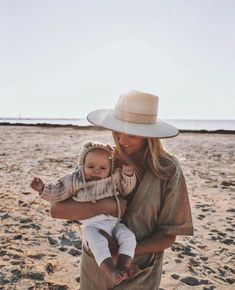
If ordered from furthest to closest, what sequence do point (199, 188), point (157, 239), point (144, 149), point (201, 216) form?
point (199, 188) → point (201, 216) → point (144, 149) → point (157, 239)

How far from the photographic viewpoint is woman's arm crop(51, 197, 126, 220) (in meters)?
2.11

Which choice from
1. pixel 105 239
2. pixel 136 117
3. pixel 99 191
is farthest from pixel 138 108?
pixel 105 239

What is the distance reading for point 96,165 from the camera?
2328 mm

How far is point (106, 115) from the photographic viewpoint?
2283 mm

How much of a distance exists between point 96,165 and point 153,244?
0.64 metres

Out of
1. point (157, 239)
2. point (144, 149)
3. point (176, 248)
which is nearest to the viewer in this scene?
point (157, 239)

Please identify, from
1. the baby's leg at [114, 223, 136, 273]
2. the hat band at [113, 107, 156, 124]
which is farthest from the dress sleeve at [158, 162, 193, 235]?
the hat band at [113, 107, 156, 124]

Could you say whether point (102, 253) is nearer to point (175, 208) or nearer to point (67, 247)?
point (175, 208)

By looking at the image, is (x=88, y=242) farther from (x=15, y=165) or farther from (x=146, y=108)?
(x=15, y=165)

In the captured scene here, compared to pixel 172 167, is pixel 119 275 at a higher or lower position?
lower

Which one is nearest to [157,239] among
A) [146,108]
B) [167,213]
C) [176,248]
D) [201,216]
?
[167,213]

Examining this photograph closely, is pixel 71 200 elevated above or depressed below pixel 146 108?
below

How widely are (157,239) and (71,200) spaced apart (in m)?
0.62

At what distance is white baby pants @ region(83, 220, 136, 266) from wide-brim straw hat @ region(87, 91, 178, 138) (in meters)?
0.60
